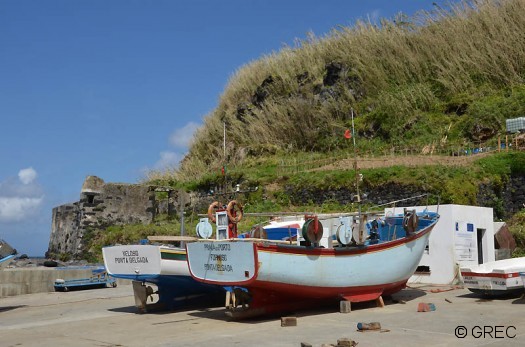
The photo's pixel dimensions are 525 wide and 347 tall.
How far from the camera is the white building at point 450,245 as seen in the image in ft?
46.7

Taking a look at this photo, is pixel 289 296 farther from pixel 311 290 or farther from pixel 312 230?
pixel 312 230

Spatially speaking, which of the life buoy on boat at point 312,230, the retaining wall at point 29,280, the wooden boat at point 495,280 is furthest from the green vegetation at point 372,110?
the life buoy on boat at point 312,230

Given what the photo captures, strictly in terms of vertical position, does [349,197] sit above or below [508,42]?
below

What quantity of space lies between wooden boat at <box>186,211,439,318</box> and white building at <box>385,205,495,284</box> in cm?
318

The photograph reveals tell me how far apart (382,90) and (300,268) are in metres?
28.1

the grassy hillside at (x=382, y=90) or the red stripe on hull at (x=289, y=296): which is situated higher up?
the grassy hillside at (x=382, y=90)

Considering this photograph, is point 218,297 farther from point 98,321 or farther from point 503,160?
point 503,160

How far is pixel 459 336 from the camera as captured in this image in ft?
25.2

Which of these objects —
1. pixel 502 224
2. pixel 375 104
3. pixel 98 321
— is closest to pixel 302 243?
pixel 98 321

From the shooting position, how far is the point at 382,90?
36062 millimetres

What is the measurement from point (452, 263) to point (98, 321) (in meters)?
8.46

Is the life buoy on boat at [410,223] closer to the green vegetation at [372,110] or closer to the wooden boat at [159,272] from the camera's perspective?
the wooden boat at [159,272]

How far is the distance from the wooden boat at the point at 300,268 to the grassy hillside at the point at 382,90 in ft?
58.4

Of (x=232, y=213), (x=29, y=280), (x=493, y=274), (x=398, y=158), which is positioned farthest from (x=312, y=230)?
(x=398, y=158)
